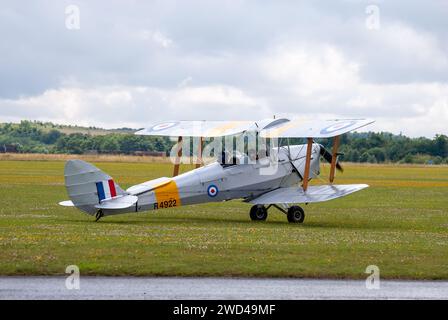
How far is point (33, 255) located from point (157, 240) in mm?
3712

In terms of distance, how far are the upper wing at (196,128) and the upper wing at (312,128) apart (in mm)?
901

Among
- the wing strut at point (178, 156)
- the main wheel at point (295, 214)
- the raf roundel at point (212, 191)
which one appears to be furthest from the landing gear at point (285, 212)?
the wing strut at point (178, 156)

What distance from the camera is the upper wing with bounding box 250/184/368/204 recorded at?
27391 mm

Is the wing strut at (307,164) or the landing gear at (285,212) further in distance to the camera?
the landing gear at (285,212)

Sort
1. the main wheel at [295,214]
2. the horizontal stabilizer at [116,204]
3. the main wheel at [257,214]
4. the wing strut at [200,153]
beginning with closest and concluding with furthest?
the horizontal stabilizer at [116,204] → the main wheel at [295,214] → the main wheel at [257,214] → the wing strut at [200,153]

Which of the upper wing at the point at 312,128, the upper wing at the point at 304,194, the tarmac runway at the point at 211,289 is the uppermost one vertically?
the upper wing at the point at 312,128

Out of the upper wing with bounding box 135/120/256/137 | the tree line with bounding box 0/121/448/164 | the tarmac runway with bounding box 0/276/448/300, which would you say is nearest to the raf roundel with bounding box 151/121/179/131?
the upper wing with bounding box 135/120/256/137

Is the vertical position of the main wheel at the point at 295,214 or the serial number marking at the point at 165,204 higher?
the serial number marking at the point at 165,204

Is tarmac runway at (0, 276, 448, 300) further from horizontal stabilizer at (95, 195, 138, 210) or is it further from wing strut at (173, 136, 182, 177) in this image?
wing strut at (173, 136, 182, 177)

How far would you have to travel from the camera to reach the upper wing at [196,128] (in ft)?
95.5

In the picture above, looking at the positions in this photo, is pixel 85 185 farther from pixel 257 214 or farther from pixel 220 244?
pixel 257 214

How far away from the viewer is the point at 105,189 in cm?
2503

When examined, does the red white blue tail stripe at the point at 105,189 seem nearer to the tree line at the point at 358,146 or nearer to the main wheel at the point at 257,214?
the main wheel at the point at 257,214

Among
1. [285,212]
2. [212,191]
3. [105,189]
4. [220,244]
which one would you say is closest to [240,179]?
[212,191]
